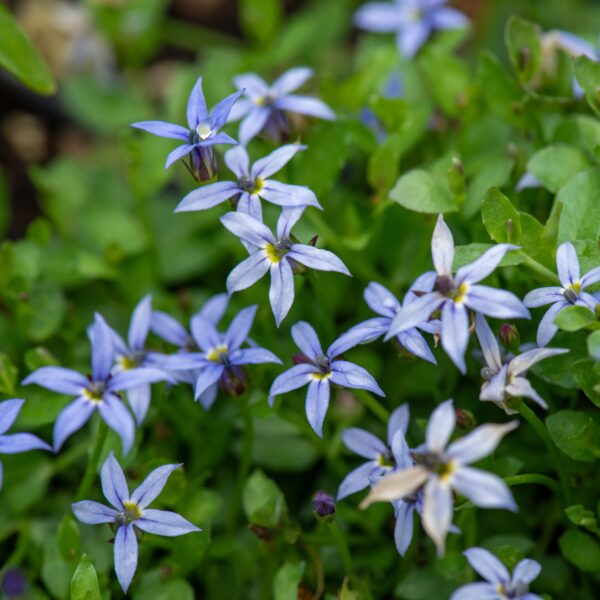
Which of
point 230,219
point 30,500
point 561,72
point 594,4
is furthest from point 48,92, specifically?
point 594,4

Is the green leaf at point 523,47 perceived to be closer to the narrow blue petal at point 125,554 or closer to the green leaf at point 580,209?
the green leaf at point 580,209

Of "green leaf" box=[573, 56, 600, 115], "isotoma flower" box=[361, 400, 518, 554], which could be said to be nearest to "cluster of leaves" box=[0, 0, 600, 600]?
"green leaf" box=[573, 56, 600, 115]

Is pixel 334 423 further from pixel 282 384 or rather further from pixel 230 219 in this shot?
pixel 230 219

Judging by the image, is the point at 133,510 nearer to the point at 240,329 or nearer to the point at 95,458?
the point at 95,458

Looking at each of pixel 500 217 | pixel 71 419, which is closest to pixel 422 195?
pixel 500 217

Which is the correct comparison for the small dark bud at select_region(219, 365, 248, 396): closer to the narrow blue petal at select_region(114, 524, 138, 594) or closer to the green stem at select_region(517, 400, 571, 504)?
the narrow blue petal at select_region(114, 524, 138, 594)

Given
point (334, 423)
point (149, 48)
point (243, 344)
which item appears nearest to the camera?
point (243, 344)
